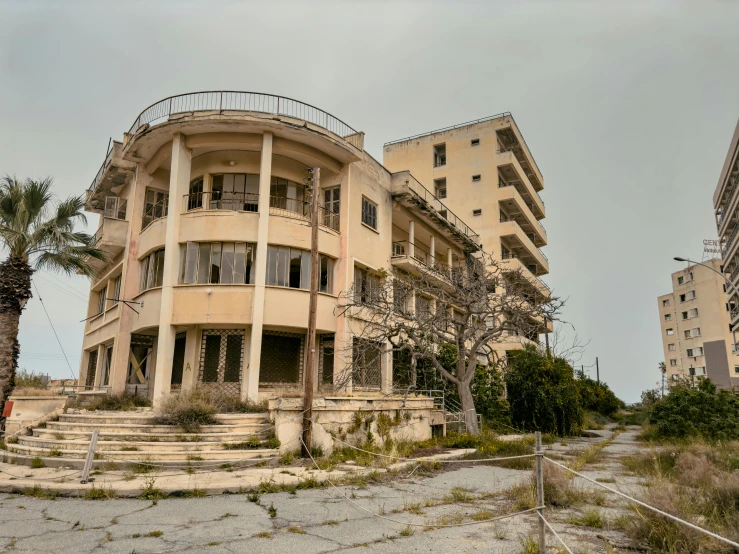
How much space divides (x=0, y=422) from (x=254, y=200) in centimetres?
1125

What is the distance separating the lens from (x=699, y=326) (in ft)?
229

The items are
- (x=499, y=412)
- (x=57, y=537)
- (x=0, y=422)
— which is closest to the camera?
(x=57, y=537)

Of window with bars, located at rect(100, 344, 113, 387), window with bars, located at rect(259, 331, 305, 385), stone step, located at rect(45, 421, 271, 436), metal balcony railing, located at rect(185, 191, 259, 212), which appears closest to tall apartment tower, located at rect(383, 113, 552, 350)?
window with bars, located at rect(259, 331, 305, 385)

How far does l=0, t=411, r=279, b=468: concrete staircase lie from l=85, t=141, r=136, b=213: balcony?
38.8 ft

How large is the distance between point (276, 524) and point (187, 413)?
8.00 m

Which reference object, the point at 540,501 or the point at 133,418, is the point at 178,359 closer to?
the point at 133,418

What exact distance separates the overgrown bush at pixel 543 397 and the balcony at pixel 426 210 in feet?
29.5

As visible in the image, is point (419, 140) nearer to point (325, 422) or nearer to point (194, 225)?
point (194, 225)

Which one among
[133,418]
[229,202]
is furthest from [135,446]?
[229,202]

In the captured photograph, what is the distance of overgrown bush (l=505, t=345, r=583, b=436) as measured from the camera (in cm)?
2370

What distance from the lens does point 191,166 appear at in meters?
21.5

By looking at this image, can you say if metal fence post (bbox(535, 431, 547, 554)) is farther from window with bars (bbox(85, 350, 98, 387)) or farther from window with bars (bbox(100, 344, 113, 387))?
window with bars (bbox(85, 350, 98, 387))

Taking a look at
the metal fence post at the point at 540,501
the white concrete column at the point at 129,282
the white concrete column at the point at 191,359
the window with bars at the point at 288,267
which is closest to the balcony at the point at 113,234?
the white concrete column at the point at 129,282

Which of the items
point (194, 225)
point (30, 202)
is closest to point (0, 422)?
point (30, 202)
